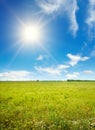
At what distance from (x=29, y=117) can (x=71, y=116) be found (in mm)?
2818

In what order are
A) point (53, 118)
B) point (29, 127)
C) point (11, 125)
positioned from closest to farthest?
1. point (29, 127)
2. point (11, 125)
3. point (53, 118)

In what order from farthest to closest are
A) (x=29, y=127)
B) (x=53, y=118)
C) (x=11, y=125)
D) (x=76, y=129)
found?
(x=53, y=118), (x=11, y=125), (x=29, y=127), (x=76, y=129)

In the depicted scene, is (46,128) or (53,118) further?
(53,118)

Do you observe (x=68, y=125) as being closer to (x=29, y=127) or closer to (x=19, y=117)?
(x=29, y=127)

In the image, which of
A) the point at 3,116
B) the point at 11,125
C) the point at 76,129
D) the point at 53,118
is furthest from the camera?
the point at 3,116

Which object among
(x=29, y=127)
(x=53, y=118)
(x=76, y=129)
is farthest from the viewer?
(x=53, y=118)

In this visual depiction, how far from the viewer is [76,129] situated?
9.76m

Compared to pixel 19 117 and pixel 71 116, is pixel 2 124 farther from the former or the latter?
pixel 71 116

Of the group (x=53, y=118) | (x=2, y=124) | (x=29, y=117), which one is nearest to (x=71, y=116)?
(x=53, y=118)

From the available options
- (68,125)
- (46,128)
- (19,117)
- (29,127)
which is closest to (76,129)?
(68,125)

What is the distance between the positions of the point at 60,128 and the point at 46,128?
69 cm

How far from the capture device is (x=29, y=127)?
10.4 meters

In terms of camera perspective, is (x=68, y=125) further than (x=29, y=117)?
No

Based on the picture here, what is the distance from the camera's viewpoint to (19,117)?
13211mm
